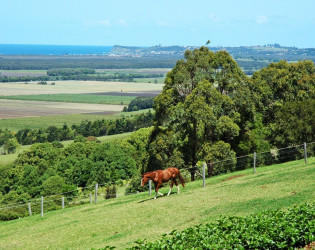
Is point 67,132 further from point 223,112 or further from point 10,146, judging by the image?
point 223,112

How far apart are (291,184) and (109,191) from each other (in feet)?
88.1

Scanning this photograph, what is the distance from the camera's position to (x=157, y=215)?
21.8m

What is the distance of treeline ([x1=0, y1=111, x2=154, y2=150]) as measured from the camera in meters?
115

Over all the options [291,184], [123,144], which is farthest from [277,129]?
[123,144]

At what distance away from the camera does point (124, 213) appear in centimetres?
2364

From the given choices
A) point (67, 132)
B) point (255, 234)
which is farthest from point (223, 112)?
point (67, 132)

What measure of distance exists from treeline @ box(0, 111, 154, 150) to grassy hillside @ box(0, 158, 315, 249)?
277 feet

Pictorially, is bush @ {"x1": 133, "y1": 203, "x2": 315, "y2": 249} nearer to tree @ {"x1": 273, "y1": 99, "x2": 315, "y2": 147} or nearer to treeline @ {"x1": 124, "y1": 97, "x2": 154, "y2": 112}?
tree @ {"x1": 273, "y1": 99, "x2": 315, "y2": 147}

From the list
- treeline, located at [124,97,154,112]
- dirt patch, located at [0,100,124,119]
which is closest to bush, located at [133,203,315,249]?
dirt patch, located at [0,100,124,119]

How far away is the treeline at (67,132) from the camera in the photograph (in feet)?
378

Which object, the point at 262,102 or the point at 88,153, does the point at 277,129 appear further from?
the point at 88,153

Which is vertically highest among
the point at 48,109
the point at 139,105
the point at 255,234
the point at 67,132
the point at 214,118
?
the point at 255,234

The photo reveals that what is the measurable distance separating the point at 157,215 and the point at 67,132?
100349 millimetres

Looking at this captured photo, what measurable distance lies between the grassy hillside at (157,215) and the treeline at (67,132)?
8437 centimetres
